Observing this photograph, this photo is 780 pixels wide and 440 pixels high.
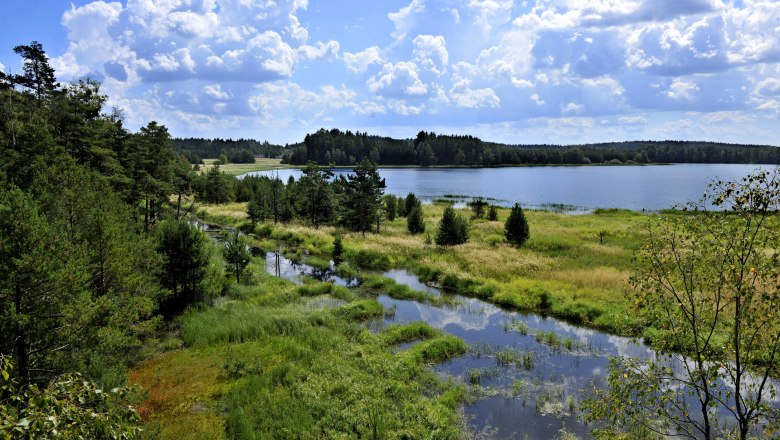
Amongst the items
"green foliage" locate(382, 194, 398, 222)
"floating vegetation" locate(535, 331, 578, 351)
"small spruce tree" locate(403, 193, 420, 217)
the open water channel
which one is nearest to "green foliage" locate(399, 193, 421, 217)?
"small spruce tree" locate(403, 193, 420, 217)

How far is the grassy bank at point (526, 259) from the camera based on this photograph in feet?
101

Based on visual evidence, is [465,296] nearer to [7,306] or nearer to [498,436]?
[498,436]

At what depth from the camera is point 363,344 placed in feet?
78.5

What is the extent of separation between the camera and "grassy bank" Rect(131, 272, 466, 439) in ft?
51.9

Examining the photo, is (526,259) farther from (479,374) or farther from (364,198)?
(364,198)

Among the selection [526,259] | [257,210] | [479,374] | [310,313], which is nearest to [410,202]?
[257,210]

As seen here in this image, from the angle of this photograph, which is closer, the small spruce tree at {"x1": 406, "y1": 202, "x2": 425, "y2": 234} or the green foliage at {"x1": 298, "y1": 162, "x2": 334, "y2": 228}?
the small spruce tree at {"x1": 406, "y1": 202, "x2": 425, "y2": 234}

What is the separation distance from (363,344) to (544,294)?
1483cm

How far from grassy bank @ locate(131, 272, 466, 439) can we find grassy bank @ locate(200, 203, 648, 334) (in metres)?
9.25

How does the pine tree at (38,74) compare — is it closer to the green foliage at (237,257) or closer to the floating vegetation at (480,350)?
the green foliage at (237,257)

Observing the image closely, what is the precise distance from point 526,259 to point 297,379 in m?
28.0

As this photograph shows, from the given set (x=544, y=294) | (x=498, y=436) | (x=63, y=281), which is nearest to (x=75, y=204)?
(x=63, y=281)

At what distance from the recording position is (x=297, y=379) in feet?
63.1

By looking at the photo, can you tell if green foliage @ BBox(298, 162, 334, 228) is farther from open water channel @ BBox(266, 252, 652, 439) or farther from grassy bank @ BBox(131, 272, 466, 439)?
grassy bank @ BBox(131, 272, 466, 439)
